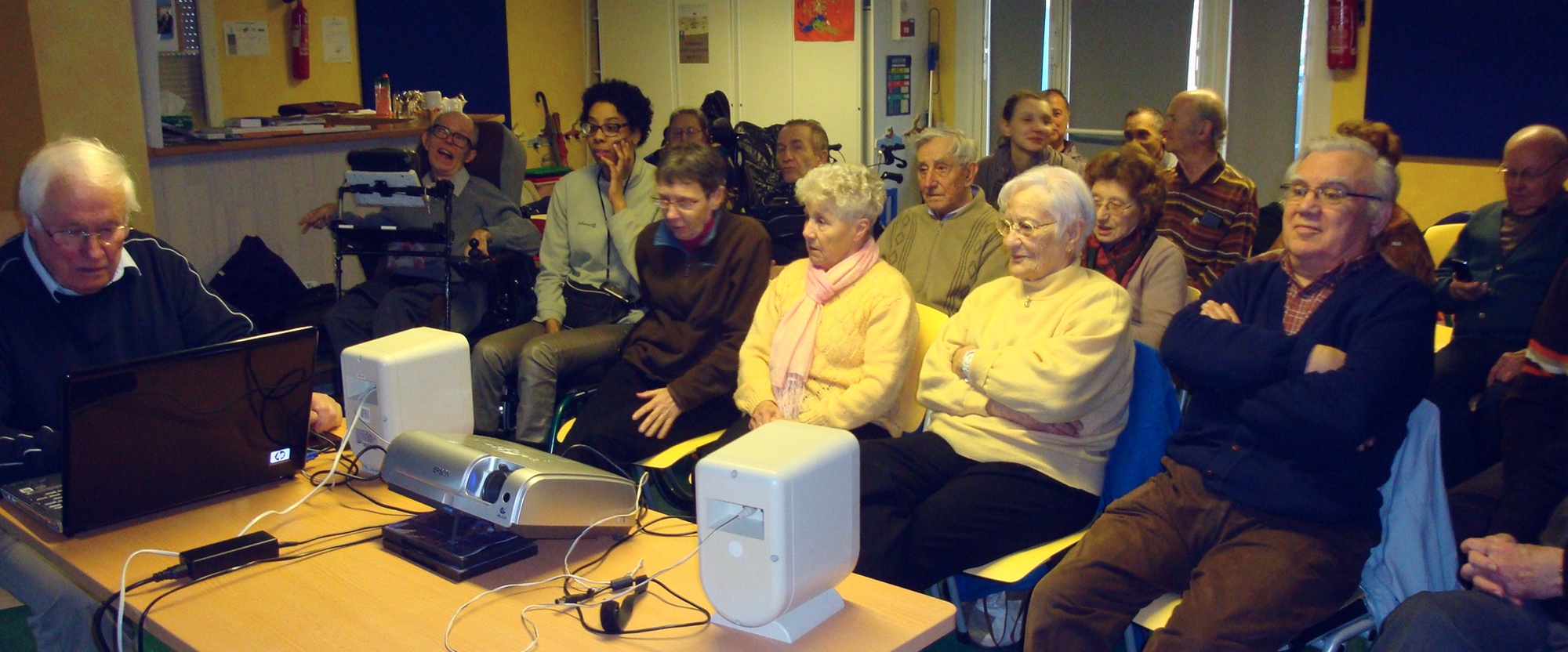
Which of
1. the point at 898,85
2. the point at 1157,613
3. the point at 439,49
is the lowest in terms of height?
the point at 1157,613

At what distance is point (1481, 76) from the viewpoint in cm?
495

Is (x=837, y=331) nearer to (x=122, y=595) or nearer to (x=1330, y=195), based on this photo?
(x=1330, y=195)

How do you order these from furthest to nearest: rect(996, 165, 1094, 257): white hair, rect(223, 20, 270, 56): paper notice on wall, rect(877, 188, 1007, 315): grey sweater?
rect(223, 20, 270, 56): paper notice on wall, rect(877, 188, 1007, 315): grey sweater, rect(996, 165, 1094, 257): white hair

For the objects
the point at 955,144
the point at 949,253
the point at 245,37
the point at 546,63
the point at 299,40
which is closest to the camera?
the point at 949,253


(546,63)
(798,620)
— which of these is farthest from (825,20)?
(798,620)

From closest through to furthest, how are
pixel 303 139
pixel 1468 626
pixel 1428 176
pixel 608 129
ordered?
1. pixel 1468 626
2. pixel 608 129
3. pixel 303 139
4. pixel 1428 176

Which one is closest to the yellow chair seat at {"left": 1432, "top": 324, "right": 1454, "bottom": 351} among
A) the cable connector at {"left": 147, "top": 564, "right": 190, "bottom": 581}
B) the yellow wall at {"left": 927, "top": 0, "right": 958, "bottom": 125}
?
the cable connector at {"left": 147, "top": 564, "right": 190, "bottom": 581}

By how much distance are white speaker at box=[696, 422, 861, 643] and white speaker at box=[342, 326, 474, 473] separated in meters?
0.80

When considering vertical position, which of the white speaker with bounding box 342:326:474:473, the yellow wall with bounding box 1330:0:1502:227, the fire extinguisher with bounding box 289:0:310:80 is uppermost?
the fire extinguisher with bounding box 289:0:310:80

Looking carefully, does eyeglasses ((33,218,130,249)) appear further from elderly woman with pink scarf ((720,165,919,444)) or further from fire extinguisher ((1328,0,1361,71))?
fire extinguisher ((1328,0,1361,71))

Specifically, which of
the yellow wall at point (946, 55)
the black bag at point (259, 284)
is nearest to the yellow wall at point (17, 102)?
the black bag at point (259, 284)

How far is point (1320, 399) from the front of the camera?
2.05 meters

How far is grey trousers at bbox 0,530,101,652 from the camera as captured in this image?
2.10 meters

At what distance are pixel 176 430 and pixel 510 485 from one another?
0.62m
